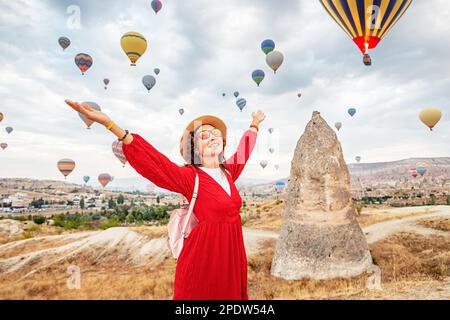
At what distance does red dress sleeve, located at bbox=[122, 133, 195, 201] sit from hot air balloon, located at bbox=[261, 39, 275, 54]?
28.5 meters

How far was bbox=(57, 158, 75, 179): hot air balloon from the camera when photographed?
3859 centimetres

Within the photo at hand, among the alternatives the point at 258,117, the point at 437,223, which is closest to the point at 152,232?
the point at 437,223

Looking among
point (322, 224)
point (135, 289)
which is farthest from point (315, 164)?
point (135, 289)

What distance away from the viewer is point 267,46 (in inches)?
1152

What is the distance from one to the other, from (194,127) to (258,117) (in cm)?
86

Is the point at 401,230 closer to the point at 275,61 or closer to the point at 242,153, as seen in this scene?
the point at 242,153

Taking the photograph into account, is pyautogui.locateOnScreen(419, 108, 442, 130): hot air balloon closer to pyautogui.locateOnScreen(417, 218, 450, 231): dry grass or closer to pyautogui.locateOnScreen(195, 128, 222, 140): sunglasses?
pyautogui.locateOnScreen(417, 218, 450, 231): dry grass

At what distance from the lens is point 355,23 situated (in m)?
15.8

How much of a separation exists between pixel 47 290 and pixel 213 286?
33.7 feet

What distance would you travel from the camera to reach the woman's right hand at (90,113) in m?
2.47

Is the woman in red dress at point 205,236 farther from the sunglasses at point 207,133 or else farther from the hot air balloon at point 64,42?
the hot air balloon at point 64,42

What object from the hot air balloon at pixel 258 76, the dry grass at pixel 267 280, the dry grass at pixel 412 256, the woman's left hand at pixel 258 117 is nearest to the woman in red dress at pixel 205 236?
the woman's left hand at pixel 258 117

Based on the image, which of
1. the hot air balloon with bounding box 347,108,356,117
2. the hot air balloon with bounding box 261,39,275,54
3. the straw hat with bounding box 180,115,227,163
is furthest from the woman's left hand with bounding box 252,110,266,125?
the hot air balloon with bounding box 347,108,356,117
